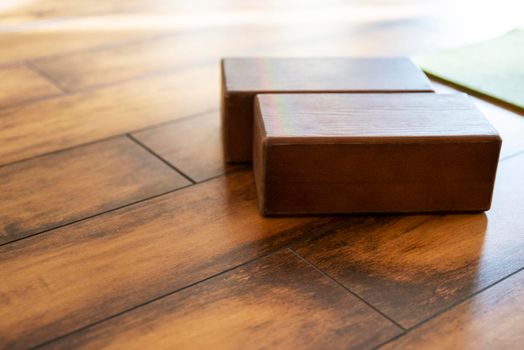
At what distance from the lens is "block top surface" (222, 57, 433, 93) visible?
1.24m

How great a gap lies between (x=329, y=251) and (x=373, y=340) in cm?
19

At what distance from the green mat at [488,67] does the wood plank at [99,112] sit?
52cm

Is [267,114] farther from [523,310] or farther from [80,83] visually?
[80,83]

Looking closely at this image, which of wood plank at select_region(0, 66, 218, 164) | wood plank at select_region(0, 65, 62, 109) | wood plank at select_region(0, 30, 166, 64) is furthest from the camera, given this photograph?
wood plank at select_region(0, 30, 166, 64)

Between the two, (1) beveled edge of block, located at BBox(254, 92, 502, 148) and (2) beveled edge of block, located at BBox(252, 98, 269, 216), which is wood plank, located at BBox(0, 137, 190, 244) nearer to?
(2) beveled edge of block, located at BBox(252, 98, 269, 216)

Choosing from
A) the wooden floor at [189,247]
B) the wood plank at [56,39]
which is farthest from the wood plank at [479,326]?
the wood plank at [56,39]

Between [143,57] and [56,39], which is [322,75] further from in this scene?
[56,39]

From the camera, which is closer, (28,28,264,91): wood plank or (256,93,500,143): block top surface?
(256,93,500,143): block top surface

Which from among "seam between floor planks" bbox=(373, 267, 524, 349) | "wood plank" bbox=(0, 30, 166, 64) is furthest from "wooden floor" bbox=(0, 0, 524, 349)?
"wood plank" bbox=(0, 30, 166, 64)

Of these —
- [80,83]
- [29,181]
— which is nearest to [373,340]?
[29,181]

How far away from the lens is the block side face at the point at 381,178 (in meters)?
1.05

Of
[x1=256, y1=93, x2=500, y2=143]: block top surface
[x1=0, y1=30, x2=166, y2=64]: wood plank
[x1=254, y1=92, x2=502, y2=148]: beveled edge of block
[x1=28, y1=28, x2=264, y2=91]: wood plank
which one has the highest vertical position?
[x1=256, y1=93, x2=500, y2=143]: block top surface

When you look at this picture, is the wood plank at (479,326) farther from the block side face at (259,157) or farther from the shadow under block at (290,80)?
the shadow under block at (290,80)

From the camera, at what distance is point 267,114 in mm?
1103
